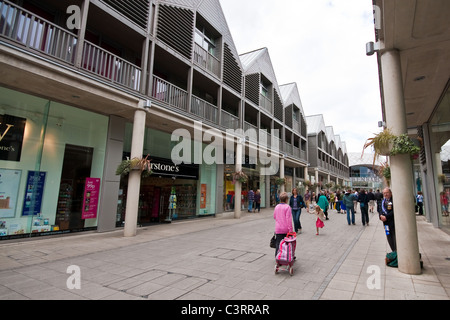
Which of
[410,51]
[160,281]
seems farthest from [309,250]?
[410,51]

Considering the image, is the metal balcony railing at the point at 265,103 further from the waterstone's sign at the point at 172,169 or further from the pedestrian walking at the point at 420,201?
the pedestrian walking at the point at 420,201

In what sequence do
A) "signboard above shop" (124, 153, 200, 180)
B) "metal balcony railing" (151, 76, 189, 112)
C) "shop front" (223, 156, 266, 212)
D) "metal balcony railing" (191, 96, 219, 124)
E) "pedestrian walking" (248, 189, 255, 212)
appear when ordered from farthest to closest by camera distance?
1. "pedestrian walking" (248, 189, 255, 212)
2. "shop front" (223, 156, 266, 212)
3. "metal balcony railing" (191, 96, 219, 124)
4. "signboard above shop" (124, 153, 200, 180)
5. "metal balcony railing" (151, 76, 189, 112)

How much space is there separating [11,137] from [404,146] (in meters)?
10.8

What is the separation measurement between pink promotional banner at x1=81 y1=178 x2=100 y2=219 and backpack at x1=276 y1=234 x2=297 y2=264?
7759 mm

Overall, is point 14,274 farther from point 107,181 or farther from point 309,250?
point 309,250

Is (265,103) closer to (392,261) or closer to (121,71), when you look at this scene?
(121,71)

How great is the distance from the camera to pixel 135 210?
9.06 metres

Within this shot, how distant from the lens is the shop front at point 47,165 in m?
7.36

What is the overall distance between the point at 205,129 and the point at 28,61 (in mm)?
7768

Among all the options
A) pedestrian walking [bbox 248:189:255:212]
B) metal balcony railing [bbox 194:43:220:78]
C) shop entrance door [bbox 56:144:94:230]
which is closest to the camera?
shop entrance door [bbox 56:144:94:230]

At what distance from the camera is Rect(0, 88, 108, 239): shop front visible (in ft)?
24.1

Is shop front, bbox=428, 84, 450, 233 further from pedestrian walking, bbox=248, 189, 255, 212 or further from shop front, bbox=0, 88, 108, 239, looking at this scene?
shop front, bbox=0, 88, 108, 239

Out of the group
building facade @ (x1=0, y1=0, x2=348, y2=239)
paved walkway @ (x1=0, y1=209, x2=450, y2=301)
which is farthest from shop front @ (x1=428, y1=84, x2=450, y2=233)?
building facade @ (x1=0, y1=0, x2=348, y2=239)

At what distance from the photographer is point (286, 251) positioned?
464cm
